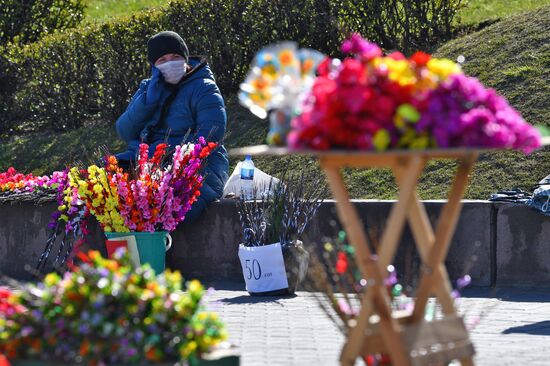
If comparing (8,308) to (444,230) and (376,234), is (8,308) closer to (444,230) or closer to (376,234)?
(444,230)

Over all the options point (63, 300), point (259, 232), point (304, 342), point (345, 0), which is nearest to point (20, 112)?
point (345, 0)

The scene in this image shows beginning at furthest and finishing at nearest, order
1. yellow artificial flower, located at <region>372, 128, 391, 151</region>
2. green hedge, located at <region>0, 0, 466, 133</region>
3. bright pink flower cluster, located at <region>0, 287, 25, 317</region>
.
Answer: green hedge, located at <region>0, 0, 466, 133</region> → bright pink flower cluster, located at <region>0, 287, 25, 317</region> → yellow artificial flower, located at <region>372, 128, 391, 151</region>

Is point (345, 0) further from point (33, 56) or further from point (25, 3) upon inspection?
point (25, 3)

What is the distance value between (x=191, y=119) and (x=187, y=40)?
4.35m

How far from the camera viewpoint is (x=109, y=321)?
4.67 metres

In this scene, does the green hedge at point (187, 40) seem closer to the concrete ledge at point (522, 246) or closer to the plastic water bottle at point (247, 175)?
the plastic water bottle at point (247, 175)

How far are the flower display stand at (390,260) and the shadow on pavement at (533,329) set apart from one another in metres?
2.30

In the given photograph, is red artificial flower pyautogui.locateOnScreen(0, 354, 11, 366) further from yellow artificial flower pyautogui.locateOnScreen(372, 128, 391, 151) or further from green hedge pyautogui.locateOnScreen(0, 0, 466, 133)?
green hedge pyautogui.locateOnScreen(0, 0, 466, 133)

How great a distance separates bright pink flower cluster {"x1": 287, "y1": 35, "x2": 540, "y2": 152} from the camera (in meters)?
4.45

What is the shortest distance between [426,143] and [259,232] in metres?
4.63

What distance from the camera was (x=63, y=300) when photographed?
4.79m

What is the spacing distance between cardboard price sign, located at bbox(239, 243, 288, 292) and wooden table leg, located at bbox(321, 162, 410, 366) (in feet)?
13.5

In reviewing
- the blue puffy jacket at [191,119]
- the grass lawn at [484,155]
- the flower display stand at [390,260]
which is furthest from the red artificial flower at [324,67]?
the grass lawn at [484,155]

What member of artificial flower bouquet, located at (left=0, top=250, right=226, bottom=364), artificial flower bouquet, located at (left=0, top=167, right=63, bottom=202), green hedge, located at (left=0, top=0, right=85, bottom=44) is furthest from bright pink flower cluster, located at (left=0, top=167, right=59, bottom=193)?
green hedge, located at (left=0, top=0, right=85, bottom=44)
